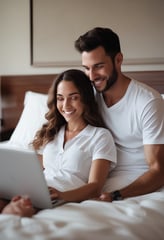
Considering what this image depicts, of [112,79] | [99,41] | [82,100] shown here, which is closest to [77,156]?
[82,100]

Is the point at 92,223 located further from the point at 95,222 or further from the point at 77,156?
the point at 77,156

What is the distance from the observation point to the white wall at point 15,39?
306 centimetres

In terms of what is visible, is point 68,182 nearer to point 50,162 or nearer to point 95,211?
point 50,162

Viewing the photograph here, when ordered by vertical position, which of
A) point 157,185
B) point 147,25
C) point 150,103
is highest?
point 147,25

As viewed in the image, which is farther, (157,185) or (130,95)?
(130,95)

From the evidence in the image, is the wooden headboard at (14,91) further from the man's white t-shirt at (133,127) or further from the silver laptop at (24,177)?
the silver laptop at (24,177)

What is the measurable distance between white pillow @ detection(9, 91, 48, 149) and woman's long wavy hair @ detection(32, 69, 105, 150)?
605 millimetres

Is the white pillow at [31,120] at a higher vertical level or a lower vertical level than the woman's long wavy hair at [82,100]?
lower

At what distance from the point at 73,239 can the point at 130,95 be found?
Answer: 90 centimetres

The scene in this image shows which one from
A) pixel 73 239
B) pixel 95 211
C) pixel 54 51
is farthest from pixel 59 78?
pixel 54 51

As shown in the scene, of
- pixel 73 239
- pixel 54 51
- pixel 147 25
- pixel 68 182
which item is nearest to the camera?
pixel 73 239

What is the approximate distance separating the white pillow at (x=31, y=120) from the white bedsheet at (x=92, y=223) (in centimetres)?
126

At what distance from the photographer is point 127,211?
1.18 m

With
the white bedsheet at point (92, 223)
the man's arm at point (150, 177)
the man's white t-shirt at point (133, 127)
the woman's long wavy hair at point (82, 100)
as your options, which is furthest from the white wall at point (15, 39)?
the white bedsheet at point (92, 223)
